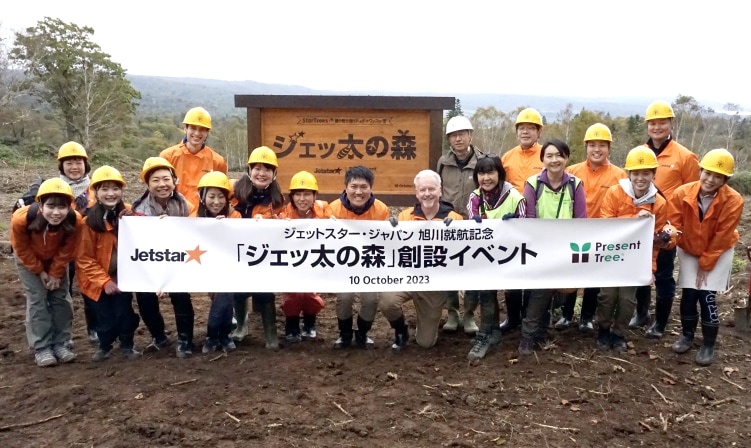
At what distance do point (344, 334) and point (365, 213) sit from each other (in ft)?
3.89

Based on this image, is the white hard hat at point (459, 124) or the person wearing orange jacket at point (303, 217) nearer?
the person wearing orange jacket at point (303, 217)

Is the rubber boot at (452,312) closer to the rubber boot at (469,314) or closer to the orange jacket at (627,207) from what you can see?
the rubber boot at (469,314)

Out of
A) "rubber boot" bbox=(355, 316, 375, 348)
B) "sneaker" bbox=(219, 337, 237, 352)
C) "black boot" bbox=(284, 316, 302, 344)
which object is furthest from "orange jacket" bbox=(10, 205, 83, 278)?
"rubber boot" bbox=(355, 316, 375, 348)

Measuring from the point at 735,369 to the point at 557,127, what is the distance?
6462 centimetres

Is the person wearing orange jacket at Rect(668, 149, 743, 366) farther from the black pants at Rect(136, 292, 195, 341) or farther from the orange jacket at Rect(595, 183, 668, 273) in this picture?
the black pants at Rect(136, 292, 195, 341)

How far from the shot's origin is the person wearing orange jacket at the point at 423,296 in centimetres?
488

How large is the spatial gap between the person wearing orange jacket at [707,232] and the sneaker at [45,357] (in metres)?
5.57

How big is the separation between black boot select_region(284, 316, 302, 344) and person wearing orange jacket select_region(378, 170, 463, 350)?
0.93 metres

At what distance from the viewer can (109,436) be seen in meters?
3.74

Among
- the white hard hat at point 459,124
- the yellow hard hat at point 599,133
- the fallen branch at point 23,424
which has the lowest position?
the fallen branch at point 23,424

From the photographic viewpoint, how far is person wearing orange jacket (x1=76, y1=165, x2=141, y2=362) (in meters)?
4.75

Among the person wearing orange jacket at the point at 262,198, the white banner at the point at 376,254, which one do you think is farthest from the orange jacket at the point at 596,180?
the person wearing orange jacket at the point at 262,198

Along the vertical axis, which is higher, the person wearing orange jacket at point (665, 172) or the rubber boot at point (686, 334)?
the person wearing orange jacket at point (665, 172)

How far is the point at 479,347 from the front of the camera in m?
5.18
